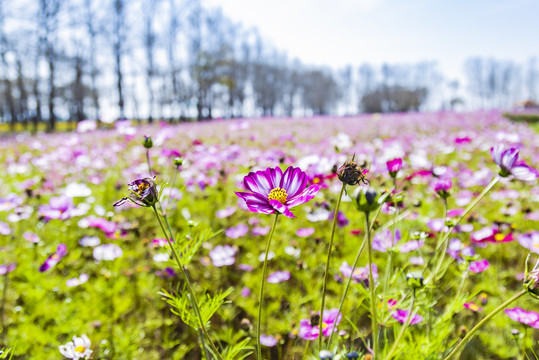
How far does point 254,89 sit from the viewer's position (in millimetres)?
44438

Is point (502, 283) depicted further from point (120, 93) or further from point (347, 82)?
point (347, 82)

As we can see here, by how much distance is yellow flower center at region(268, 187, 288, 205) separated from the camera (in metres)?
0.81

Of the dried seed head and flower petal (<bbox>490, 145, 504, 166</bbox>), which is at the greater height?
flower petal (<bbox>490, 145, 504, 166</bbox>)

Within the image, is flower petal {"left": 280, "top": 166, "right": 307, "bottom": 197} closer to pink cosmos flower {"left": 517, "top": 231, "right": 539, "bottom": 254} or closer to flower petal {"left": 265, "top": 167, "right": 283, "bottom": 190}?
flower petal {"left": 265, "top": 167, "right": 283, "bottom": 190}

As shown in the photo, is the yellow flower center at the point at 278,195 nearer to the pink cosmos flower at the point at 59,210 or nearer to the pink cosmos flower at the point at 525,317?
the pink cosmos flower at the point at 525,317

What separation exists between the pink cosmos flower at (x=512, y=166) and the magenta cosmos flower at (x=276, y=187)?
490 millimetres

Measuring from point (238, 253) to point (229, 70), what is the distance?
35.2 metres

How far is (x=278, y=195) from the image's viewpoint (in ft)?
2.68

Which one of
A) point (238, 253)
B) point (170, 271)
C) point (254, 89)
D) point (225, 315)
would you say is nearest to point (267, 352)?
point (225, 315)

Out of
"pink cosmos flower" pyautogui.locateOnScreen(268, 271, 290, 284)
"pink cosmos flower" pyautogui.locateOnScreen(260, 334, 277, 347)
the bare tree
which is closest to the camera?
"pink cosmos flower" pyautogui.locateOnScreen(260, 334, 277, 347)

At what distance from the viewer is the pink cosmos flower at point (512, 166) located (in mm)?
812

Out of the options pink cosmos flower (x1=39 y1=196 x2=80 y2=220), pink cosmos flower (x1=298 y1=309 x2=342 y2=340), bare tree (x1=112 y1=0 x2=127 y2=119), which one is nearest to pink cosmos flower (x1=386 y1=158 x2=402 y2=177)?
pink cosmos flower (x1=298 y1=309 x2=342 y2=340)

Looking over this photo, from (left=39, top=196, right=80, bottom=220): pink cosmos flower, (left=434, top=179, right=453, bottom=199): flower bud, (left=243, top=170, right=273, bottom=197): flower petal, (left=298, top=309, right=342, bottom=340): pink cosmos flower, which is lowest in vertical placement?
(left=298, top=309, right=342, bottom=340): pink cosmos flower

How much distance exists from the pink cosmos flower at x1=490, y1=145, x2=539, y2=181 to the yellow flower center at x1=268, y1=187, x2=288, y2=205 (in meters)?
0.56
